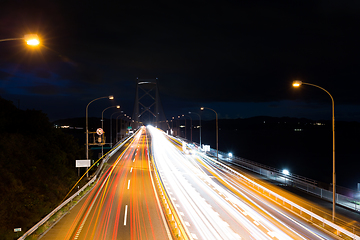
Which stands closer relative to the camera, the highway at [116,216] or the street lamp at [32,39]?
the street lamp at [32,39]

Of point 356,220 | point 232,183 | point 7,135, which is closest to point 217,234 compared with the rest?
point 356,220

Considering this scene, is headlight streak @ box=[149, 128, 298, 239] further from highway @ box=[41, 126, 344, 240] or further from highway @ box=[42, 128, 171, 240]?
highway @ box=[42, 128, 171, 240]

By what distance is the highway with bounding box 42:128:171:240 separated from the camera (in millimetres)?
12086

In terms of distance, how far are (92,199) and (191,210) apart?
280 inches

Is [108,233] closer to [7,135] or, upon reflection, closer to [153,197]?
[153,197]

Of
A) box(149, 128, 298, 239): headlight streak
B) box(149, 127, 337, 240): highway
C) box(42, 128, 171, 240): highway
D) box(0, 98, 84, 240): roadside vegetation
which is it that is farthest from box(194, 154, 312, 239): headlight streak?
box(0, 98, 84, 240): roadside vegetation

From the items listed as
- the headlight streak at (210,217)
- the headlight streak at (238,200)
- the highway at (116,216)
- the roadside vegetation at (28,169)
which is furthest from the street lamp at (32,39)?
the headlight streak at (238,200)

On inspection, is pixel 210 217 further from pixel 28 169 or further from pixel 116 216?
pixel 28 169

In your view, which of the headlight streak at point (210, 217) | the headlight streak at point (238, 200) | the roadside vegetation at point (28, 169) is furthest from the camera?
the roadside vegetation at point (28, 169)

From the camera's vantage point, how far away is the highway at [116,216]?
1209 centimetres

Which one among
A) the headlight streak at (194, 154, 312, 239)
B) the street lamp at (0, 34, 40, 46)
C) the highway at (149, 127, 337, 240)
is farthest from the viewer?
the headlight streak at (194, 154, 312, 239)

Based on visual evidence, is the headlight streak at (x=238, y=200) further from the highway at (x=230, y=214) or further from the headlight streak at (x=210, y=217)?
the headlight streak at (x=210, y=217)

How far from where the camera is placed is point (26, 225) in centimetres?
1515

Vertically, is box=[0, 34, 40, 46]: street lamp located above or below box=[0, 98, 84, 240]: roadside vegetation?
above
